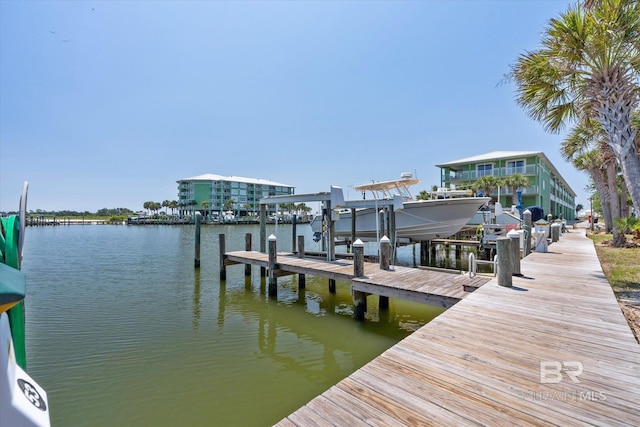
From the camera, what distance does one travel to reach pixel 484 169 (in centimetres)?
3544

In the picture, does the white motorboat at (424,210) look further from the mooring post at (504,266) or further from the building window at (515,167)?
the building window at (515,167)

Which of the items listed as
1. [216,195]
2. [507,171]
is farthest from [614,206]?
[216,195]

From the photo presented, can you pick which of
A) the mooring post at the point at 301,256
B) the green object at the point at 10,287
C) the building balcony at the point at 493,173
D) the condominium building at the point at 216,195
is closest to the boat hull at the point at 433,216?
the mooring post at the point at 301,256

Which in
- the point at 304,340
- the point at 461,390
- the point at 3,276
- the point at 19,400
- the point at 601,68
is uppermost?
the point at 601,68

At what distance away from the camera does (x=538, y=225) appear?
46.5 feet

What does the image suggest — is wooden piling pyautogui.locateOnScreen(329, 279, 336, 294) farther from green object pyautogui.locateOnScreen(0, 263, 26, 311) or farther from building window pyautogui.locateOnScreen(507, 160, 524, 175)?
building window pyautogui.locateOnScreen(507, 160, 524, 175)

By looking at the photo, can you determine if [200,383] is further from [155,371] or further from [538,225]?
[538,225]

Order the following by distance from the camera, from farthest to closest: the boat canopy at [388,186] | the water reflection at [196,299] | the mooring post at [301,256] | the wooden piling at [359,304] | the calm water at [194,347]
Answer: the boat canopy at [388,186]
the mooring post at [301,256]
the water reflection at [196,299]
the wooden piling at [359,304]
the calm water at [194,347]

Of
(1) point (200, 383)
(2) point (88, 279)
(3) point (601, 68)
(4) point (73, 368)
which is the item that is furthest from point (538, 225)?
(2) point (88, 279)

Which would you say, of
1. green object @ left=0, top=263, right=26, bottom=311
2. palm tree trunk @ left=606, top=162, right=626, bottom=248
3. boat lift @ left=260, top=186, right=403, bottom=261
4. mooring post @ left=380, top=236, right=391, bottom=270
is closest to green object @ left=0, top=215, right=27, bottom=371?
green object @ left=0, top=263, right=26, bottom=311

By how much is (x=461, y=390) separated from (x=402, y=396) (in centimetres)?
55

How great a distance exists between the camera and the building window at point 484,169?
34.9m

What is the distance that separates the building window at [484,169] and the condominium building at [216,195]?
70001 millimetres

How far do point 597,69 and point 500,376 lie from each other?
8.63 meters
